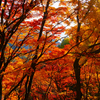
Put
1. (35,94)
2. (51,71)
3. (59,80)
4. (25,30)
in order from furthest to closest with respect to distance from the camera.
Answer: (35,94) → (59,80) → (51,71) → (25,30)

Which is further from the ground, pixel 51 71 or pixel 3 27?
pixel 3 27

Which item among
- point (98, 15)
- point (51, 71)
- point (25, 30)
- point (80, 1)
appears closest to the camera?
point (98, 15)

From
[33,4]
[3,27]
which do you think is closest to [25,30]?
[33,4]

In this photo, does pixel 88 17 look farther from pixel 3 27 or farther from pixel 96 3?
pixel 3 27

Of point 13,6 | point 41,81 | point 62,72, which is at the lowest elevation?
point 41,81

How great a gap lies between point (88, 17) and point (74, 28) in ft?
6.32

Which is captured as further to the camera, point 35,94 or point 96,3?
point 35,94

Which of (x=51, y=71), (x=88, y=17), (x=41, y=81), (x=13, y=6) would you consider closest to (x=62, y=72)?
(x=51, y=71)

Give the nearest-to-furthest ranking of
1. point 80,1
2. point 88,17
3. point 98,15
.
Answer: point 98,15, point 88,17, point 80,1

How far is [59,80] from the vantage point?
42.8ft

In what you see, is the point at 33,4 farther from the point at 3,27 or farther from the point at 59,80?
the point at 59,80

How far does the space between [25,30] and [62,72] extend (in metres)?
7.14

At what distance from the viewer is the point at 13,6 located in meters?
5.33

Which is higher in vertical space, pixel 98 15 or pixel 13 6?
pixel 13 6
